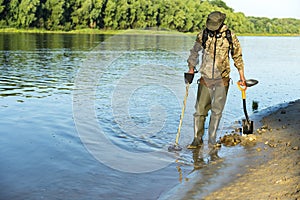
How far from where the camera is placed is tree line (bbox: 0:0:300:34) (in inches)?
3410

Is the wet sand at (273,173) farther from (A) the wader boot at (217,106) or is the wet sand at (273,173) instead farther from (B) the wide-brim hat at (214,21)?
(B) the wide-brim hat at (214,21)

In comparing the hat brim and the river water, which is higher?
the hat brim

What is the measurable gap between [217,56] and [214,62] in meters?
0.14

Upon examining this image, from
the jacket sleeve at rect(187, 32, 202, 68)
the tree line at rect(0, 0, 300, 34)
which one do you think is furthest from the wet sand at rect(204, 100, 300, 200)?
the tree line at rect(0, 0, 300, 34)

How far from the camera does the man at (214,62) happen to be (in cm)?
821

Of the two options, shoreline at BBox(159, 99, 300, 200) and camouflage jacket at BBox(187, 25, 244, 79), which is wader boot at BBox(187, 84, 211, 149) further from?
shoreline at BBox(159, 99, 300, 200)

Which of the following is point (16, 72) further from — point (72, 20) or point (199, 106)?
point (72, 20)

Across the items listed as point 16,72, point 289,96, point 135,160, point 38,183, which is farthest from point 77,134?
point 16,72

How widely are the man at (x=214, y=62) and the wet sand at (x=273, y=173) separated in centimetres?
132

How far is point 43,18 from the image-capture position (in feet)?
302

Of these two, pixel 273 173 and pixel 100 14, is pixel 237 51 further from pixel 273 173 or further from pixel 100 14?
pixel 100 14

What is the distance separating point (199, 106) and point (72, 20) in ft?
307

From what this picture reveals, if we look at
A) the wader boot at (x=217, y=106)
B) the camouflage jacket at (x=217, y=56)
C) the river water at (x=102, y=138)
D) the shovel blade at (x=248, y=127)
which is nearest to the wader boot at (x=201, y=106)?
the wader boot at (x=217, y=106)

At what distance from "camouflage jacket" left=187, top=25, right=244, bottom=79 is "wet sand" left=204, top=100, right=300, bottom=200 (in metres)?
1.81
